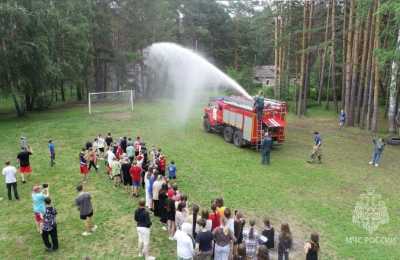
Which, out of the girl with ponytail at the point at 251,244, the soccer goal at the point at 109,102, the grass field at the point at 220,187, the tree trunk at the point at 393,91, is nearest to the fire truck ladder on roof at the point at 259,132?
the grass field at the point at 220,187

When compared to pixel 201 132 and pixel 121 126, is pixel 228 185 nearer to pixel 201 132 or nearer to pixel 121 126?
pixel 201 132

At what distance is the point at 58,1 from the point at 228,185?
29061mm

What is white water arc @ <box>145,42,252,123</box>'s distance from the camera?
1272 inches

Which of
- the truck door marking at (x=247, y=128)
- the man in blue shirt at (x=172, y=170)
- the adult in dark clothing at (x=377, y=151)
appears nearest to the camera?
the man in blue shirt at (x=172, y=170)

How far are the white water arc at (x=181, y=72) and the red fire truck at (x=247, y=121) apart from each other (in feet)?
28.0

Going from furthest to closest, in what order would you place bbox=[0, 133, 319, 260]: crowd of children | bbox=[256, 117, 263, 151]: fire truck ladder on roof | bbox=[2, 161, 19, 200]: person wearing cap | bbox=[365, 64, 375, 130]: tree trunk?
bbox=[365, 64, 375, 130]: tree trunk → bbox=[256, 117, 263, 151]: fire truck ladder on roof → bbox=[2, 161, 19, 200]: person wearing cap → bbox=[0, 133, 319, 260]: crowd of children

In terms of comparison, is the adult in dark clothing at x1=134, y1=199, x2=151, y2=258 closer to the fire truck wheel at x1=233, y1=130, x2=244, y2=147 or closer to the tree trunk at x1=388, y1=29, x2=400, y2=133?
the fire truck wheel at x1=233, y1=130, x2=244, y2=147

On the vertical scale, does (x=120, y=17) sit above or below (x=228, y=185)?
above

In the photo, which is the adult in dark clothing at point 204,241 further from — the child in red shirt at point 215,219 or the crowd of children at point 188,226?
the child in red shirt at point 215,219

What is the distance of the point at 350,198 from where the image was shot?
1365cm

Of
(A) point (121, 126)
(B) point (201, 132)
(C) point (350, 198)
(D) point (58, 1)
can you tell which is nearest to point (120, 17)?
(D) point (58, 1)

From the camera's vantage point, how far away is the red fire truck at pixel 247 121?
1889 cm

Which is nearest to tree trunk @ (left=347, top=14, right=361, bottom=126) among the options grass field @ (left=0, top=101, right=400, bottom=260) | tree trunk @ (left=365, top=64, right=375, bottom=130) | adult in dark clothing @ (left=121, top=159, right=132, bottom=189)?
tree trunk @ (left=365, top=64, right=375, bottom=130)

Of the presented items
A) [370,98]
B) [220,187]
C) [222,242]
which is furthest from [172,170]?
[370,98]
